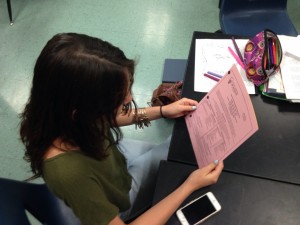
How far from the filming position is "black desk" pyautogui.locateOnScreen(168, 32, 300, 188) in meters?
0.89

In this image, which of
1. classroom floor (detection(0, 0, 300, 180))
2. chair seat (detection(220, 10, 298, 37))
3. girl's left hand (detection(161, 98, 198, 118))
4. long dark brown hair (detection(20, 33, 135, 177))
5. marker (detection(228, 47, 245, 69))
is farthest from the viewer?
classroom floor (detection(0, 0, 300, 180))

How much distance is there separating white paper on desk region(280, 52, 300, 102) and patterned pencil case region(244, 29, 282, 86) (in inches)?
1.4

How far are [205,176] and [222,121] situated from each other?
0.15 meters

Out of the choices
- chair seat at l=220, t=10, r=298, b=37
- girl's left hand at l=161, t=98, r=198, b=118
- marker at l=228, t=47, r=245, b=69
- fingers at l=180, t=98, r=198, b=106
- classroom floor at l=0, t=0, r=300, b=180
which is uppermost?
marker at l=228, t=47, r=245, b=69

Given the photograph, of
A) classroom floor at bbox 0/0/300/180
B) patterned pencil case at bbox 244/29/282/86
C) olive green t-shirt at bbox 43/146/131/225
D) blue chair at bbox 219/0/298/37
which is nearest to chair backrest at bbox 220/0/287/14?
blue chair at bbox 219/0/298/37

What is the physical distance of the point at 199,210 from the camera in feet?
2.69

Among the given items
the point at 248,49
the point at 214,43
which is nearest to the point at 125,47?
the point at 214,43

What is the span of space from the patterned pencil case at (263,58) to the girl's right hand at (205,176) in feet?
1.21

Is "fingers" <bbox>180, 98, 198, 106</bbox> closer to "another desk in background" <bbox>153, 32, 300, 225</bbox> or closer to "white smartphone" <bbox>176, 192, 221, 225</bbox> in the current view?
"another desk in background" <bbox>153, 32, 300, 225</bbox>

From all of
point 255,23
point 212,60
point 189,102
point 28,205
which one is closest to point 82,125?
point 28,205

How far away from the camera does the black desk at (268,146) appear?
891 mm

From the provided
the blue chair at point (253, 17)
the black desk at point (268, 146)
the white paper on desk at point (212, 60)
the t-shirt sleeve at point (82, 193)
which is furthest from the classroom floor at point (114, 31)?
the t-shirt sleeve at point (82, 193)

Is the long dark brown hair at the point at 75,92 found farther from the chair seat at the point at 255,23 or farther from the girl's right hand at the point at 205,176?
the chair seat at the point at 255,23

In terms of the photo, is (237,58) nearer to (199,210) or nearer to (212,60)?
(212,60)
